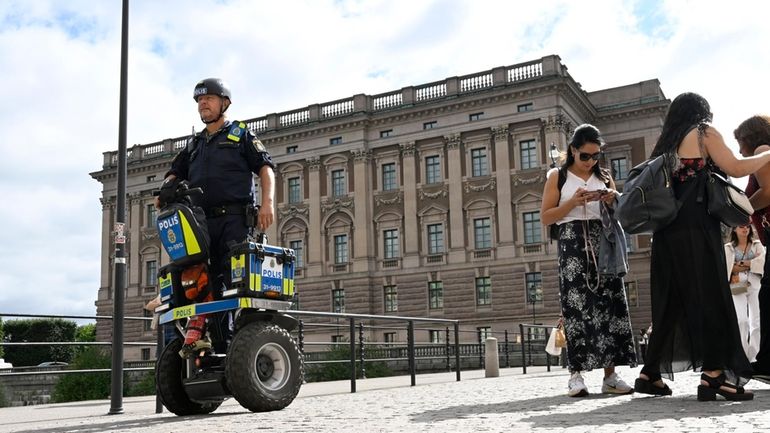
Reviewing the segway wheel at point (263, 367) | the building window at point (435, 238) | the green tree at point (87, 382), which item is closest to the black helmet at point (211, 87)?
the segway wheel at point (263, 367)

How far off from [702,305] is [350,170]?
42322 mm

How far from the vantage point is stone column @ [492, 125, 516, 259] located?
41.8 m

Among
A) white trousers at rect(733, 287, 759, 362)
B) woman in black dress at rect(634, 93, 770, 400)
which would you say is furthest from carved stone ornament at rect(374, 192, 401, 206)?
woman in black dress at rect(634, 93, 770, 400)

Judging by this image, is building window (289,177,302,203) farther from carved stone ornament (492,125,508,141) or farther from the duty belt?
the duty belt

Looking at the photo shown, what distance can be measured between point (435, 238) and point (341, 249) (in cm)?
593

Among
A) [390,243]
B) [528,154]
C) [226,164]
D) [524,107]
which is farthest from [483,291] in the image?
[226,164]

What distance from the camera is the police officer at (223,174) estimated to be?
559 cm

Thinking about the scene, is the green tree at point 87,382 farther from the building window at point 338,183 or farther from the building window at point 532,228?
the building window at point 338,183

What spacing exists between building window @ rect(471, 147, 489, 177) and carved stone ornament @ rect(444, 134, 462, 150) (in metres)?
0.90

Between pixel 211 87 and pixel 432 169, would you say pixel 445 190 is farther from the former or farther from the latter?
pixel 211 87

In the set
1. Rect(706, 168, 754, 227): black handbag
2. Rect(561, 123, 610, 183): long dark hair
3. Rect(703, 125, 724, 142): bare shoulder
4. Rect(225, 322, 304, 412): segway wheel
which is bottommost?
Rect(225, 322, 304, 412): segway wheel

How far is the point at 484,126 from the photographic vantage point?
43219 mm

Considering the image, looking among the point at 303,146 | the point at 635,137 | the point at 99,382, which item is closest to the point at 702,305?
the point at 99,382

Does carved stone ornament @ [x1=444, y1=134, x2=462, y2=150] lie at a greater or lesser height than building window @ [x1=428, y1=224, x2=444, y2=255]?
greater
